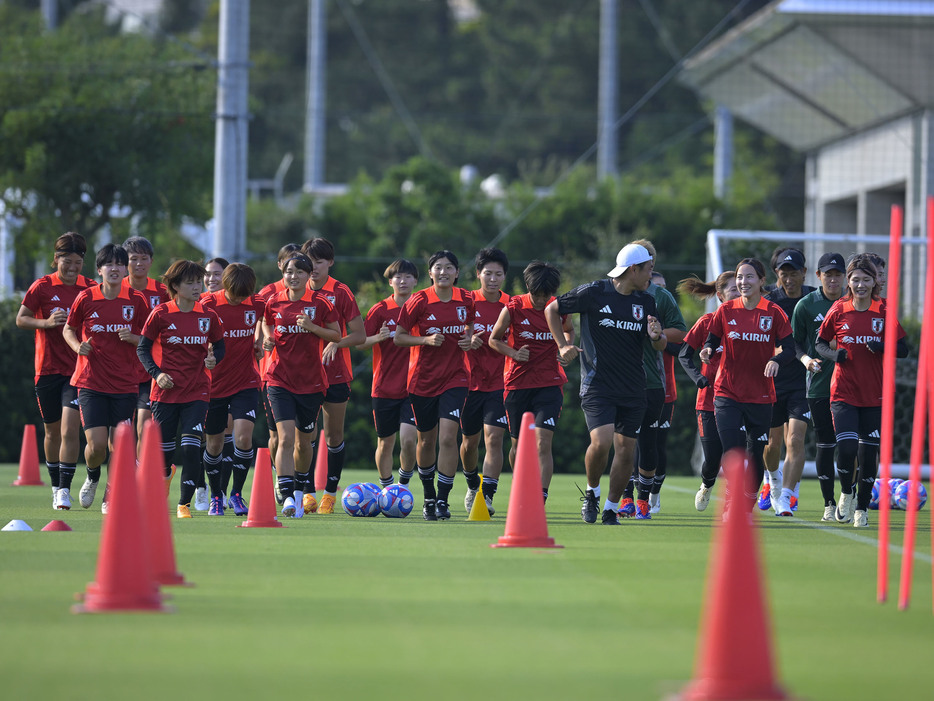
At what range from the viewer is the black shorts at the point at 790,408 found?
12844mm

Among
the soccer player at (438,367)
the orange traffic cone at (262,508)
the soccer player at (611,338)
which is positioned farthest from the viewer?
the soccer player at (438,367)

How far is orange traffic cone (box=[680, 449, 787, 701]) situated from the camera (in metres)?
5.07

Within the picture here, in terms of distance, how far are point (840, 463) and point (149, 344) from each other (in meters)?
5.34

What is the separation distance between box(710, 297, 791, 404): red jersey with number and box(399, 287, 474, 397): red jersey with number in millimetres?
2008

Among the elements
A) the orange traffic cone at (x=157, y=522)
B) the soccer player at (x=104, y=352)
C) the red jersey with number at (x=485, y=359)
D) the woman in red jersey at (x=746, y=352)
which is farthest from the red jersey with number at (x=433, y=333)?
the orange traffic cone at (x=157, y=522)

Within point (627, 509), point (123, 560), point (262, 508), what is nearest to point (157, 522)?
point (123, 560)

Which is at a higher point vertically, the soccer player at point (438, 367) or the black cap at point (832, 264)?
the black cap at point (832, 264)

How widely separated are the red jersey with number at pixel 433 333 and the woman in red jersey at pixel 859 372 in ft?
9.18

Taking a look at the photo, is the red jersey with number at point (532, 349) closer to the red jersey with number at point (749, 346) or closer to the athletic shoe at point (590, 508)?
the athletic shoe at point (590, 508)

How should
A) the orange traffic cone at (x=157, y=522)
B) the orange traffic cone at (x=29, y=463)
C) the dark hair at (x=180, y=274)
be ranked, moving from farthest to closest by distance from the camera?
the orange traffic cone at (x=29, y=463) < the dark hair at (x=180, y=274) < the orange traffic cone at (x=157, y=522)

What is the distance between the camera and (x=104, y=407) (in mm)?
11945

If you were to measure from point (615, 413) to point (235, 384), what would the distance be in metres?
3.07

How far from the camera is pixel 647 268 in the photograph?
36.1 ft

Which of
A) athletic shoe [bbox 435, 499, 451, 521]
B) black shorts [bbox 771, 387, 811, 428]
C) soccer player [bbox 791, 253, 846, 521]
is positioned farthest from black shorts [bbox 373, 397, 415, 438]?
soccer player [bbox 791, 253, 846, 521]
